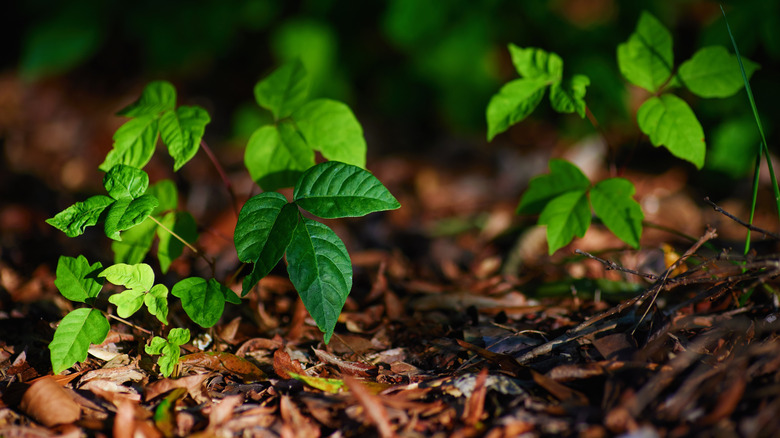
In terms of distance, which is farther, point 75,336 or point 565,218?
point 565,218

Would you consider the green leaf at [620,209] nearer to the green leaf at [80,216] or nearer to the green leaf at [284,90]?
the green leaf at [284,90]

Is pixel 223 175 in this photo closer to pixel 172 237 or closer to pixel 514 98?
pixel 172 237

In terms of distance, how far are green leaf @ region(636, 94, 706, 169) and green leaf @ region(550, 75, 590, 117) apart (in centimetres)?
20

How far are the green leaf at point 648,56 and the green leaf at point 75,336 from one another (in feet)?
6.05

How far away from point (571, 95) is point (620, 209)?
1.33 feet

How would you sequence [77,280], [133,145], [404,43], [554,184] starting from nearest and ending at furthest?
1. [77,280]
2. [133,145]
3. [554,184]
4. [404,43]

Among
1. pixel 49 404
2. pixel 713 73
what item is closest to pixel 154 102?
pixel 49 404

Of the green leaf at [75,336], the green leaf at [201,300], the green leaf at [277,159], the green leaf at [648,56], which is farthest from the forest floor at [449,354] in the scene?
the green leaf at [648,56]

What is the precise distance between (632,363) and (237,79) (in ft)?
14.2

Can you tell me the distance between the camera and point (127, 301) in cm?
146

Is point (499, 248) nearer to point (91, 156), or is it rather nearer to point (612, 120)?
point (612, 120)

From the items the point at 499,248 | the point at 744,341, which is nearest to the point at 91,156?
the point at 499,248

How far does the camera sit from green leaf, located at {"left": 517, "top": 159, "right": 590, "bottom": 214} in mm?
1818

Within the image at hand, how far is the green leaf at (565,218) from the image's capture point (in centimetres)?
171
